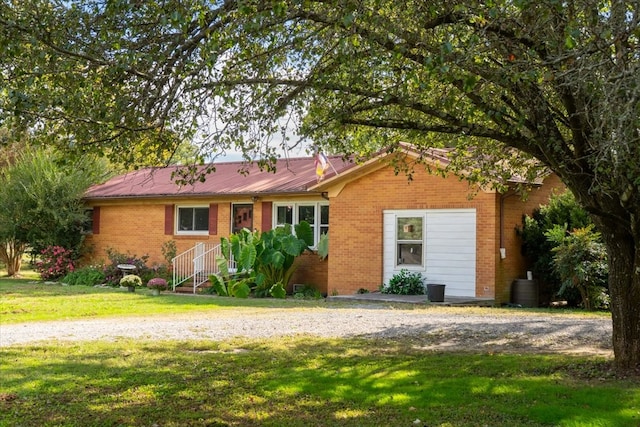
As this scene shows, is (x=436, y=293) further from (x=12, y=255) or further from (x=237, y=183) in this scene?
(x=12, y=255)

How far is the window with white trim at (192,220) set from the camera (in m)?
24.9

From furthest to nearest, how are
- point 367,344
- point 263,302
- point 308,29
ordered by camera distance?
point 263,302 → point 367,344 → point 308,29

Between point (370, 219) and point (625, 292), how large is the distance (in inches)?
479

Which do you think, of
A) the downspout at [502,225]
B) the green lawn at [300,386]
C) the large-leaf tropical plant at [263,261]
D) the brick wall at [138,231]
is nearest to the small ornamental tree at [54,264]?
the brick wall at [138,231]

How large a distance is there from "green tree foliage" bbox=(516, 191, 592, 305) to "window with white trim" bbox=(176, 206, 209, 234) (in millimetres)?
10828

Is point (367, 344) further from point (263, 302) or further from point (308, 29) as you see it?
point (263, 302)

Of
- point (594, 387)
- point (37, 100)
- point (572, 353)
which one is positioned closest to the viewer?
point (37, 100)

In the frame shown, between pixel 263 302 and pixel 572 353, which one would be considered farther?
pixel 263 302

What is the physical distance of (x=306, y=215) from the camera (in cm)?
2258

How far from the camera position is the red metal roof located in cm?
2231

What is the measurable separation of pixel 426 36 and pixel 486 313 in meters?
8.79

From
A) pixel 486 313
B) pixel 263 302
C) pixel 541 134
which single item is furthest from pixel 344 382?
pixel 263 302

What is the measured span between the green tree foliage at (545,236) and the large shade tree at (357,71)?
1018 cm

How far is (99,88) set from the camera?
23.9 ft
